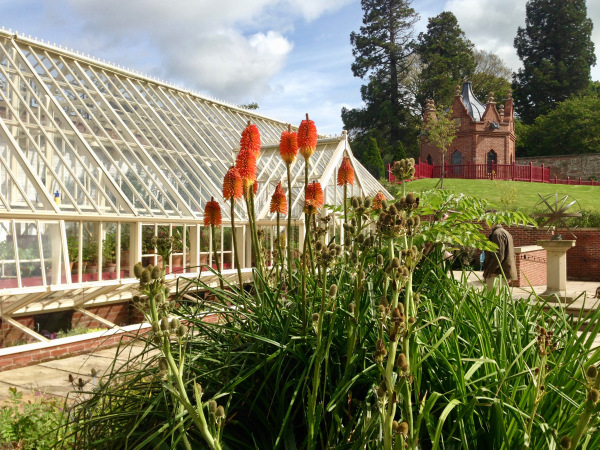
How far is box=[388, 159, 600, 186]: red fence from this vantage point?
36.8m

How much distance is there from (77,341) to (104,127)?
4.70 meters

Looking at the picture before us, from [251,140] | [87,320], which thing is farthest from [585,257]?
[251,140]

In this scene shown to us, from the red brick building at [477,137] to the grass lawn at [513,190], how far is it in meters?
5.38

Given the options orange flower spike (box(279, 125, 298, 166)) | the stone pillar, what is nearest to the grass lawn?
the stone pillar

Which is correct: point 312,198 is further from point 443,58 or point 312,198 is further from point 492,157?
point 443,58

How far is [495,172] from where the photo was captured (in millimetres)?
36844

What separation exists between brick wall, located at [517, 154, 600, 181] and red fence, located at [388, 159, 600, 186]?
3334 millimetres

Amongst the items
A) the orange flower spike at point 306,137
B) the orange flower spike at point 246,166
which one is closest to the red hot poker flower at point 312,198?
the orange flower spike at point 306,137

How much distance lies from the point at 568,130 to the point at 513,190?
22.3 m

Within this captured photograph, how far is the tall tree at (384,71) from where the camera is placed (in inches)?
1832

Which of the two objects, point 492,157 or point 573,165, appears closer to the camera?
point 492,157

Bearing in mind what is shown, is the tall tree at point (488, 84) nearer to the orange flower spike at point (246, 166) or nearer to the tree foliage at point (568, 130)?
the tree foliage at point (568, 130)

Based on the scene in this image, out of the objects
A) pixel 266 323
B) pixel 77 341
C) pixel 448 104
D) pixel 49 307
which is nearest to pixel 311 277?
pixel 266 323

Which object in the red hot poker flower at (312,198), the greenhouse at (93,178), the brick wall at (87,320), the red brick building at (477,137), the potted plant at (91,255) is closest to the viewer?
the red hot poker flower at (312,198)
